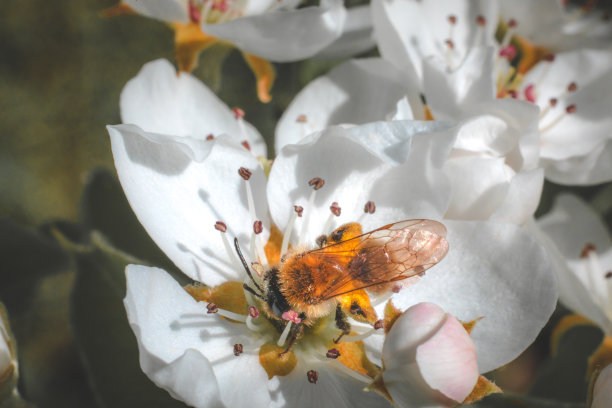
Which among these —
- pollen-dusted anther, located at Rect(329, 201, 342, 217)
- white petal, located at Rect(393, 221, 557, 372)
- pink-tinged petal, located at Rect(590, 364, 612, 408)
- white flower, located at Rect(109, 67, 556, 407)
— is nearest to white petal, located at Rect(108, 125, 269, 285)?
white flower, located at Rect(109, 67, 556, 407)

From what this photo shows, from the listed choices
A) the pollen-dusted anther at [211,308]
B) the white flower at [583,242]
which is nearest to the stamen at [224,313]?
the pollen-dusted anther at [211,308]

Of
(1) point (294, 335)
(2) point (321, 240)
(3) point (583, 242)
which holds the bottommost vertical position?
(3) point (583, 242)

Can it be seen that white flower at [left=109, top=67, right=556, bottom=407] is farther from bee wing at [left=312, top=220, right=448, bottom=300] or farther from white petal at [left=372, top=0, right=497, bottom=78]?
white petal at [left=372, top=0, right=497, bottom=78]

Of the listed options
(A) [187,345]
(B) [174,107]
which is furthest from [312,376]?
(B) [174,107]

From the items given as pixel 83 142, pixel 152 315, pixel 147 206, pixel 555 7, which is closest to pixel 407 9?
pixel 555 7

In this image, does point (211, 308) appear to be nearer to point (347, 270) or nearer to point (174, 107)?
point (347, 270)

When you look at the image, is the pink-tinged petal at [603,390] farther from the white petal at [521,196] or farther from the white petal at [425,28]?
the white petal at [425,28]
